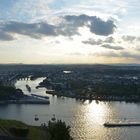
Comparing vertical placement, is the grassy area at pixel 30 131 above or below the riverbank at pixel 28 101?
above

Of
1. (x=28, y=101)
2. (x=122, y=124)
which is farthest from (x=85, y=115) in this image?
(x=28, y=101)

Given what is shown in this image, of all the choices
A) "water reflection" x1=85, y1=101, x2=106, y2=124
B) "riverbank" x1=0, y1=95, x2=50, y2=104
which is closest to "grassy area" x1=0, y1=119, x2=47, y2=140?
"water reflection" x1=85, y1=101, x2=106, y2=124

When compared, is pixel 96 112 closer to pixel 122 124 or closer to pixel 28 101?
pixel 122 124

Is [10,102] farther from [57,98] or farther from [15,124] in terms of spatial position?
[15,124]

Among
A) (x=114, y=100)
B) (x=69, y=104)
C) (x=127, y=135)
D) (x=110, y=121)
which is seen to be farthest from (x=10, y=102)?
(x=127, y=135)

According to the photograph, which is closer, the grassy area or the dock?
the grassy area

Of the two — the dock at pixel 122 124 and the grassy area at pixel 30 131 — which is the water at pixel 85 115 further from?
the grassy area at pixel 30 131

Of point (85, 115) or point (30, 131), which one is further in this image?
point (85, 115)

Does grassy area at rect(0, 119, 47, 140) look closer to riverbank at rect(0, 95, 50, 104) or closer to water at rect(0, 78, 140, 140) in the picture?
water at rect(0, 78, 140, 140)

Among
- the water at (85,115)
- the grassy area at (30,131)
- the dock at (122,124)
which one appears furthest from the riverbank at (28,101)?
the grassy area at (30,131)
